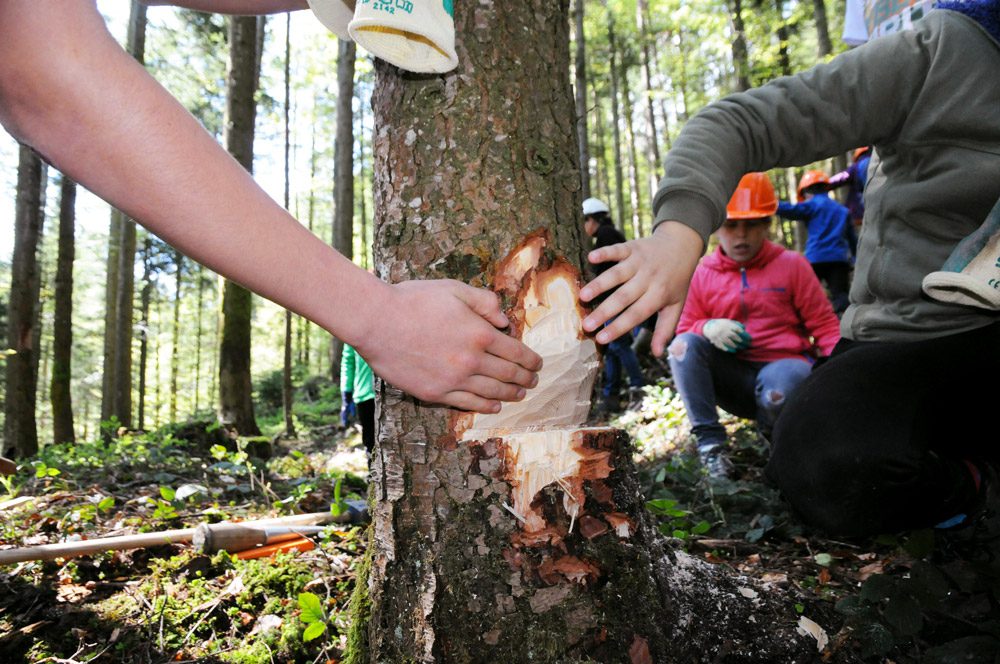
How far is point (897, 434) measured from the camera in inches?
69.4

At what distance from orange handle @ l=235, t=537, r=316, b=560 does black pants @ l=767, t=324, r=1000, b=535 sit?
1773 millimetres

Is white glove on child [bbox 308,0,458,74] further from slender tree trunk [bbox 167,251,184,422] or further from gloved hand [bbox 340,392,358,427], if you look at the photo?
slender tree trunk [bbox 167,251,184,422]

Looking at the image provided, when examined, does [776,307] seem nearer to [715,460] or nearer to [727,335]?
[727,335]

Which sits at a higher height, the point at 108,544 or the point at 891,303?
the point at 891,303

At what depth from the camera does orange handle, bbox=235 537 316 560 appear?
2.12 metres

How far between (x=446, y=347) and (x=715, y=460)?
2769mm

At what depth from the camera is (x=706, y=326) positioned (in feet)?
11.9

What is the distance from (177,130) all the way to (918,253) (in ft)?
6.87

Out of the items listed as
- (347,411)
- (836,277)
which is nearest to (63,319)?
(347,411)

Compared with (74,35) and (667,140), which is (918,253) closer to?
(74,35)

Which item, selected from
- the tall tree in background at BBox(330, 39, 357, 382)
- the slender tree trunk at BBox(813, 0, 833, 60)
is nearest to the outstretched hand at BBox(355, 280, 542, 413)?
the tall tree in background at BBox(330, 39, 357, 382)

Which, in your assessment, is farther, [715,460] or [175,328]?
[175,328]

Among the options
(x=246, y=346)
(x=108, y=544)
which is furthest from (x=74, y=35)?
(x=246, y=346)

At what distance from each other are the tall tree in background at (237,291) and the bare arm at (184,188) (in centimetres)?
548
